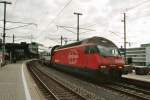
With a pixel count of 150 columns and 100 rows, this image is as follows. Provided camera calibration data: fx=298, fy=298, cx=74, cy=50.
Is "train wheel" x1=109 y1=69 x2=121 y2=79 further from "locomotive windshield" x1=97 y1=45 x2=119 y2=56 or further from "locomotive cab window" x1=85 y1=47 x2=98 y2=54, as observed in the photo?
"locomotive cab window" x1=85 y1=47 x2=98 y2=54

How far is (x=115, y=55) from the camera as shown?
21.4m

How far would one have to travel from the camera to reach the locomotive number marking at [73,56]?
2532cm

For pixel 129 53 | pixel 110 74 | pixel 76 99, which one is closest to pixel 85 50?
pixel 110 74

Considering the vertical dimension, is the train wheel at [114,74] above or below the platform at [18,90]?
above

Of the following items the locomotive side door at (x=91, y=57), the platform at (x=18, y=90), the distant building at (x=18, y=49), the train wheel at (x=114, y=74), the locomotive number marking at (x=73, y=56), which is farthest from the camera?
the distant building at (x=18, y=49)

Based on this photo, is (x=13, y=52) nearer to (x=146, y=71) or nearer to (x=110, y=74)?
(x=146, y=71)

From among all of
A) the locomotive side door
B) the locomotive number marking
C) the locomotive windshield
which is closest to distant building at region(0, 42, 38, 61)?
the locomotive number marking

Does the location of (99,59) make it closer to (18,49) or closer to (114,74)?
(114,74)

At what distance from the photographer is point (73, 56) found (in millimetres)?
26578

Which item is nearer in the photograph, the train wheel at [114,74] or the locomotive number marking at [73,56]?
the train wheel at [114,74]

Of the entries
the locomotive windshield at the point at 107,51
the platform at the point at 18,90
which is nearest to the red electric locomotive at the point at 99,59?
the locomotive windshield at the point at 107,51

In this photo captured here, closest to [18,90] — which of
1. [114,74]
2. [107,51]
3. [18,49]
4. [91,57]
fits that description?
[91,57]

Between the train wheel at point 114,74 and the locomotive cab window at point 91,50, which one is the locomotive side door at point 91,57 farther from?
the train wheel at point 114,74

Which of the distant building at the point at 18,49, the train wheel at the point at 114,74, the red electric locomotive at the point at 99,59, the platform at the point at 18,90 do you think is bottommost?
the platform at the point at 18,90
